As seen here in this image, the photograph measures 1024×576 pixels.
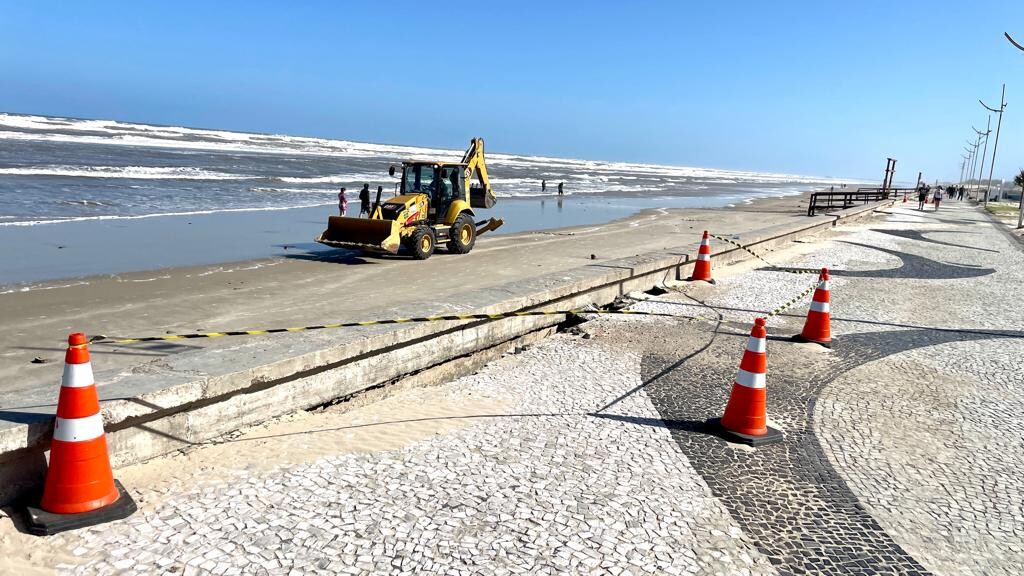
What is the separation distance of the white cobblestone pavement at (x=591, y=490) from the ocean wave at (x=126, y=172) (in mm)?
32590

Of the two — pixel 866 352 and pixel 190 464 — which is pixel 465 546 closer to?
pixel 190 464

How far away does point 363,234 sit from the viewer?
545 inches

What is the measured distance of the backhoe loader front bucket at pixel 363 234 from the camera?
13.6 meters

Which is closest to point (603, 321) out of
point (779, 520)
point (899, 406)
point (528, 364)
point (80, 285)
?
point (528, 364)

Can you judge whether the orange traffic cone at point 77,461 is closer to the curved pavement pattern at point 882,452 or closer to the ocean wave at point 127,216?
the curved pavement pattern at point 882,452

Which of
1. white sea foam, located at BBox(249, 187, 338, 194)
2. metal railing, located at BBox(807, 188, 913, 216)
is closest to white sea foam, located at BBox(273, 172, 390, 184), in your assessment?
white sea foam, located at BBox(249, 187, 338, 194)

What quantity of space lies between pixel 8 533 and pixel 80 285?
27.5ft

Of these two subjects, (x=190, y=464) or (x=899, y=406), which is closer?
(x=190, y=464)

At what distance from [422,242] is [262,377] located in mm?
9751

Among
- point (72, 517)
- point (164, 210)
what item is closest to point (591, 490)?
point (72, 517)

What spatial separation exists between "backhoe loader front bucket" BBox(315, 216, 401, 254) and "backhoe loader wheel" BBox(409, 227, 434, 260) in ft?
1.50

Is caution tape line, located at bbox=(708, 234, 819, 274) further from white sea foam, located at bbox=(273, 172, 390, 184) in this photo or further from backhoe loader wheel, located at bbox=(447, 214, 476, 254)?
white sea foam, located at bbox=(273, 172, 390, 184)

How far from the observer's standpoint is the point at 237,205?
82.0 ft

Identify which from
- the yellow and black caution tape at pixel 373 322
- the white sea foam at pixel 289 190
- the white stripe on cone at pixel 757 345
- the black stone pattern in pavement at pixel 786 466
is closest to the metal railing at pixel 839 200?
the white sea foam at pixel 289 190
